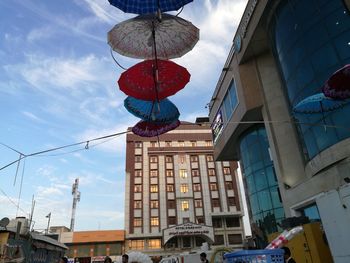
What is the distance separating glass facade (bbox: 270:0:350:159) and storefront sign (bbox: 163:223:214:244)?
A: 38.2 metres

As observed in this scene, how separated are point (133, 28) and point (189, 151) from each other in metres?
57.6

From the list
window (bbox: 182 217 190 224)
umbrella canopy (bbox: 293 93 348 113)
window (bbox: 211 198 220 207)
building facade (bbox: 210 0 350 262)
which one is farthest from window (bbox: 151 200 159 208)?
umbrella canopy (bbox: 293 93 348 113)

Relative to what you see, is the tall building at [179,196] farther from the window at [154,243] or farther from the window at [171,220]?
the window at [171,220]

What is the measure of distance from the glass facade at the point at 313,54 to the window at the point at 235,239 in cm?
4180

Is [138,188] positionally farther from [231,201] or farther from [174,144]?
[231,201]

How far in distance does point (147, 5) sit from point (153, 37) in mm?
1078

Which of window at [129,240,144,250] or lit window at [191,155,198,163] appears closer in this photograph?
window at [129,240,144,250]

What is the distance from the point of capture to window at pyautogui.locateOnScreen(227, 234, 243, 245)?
5428cm

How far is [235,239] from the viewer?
54719 mm

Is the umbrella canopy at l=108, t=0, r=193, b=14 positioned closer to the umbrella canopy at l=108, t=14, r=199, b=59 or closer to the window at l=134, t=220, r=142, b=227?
the umbrella canopy at l=108, t=14, r=199, b=59

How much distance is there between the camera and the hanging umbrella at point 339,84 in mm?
8789

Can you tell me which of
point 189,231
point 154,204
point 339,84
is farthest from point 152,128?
point 154,204

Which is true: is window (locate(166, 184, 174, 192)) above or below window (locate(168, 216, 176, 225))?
above

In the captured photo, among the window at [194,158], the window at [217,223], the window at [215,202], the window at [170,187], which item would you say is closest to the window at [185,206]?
the window at [170,187]
